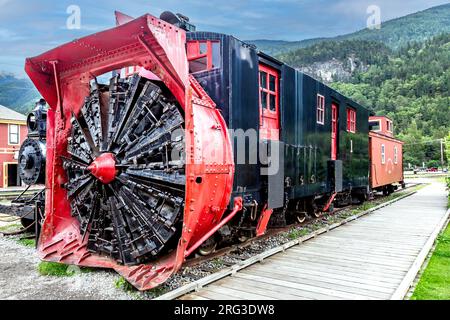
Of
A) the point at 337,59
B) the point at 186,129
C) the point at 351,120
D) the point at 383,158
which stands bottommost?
the point at 383,158

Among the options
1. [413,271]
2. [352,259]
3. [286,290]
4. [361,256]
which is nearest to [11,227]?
[286,290]

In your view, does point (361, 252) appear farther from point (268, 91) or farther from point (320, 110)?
point (320, 110)

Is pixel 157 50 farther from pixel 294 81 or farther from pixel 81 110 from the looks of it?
pixel 294 81

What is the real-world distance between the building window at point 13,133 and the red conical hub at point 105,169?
28255 millimetres

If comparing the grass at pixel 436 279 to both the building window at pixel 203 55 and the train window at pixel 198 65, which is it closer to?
the building window at pixel 203 55

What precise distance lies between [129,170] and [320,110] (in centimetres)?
608

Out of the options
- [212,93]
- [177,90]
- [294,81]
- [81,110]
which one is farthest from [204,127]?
[294,81]

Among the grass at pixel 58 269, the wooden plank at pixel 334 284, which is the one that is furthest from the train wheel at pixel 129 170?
the wooden plank at pixel 334 284

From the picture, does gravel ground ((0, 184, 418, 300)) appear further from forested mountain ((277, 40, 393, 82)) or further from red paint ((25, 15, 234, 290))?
forested mountain ((277, 40, 393, 82))

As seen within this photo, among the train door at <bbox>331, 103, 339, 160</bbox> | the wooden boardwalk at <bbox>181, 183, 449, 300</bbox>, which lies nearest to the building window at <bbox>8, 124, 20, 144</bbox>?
the train door at <bbox>331, 103, 339, 160</bbox>

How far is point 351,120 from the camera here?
44.7ft

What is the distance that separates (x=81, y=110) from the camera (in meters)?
6.56

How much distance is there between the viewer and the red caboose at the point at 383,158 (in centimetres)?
1736

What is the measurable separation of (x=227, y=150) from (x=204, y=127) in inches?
25.8
